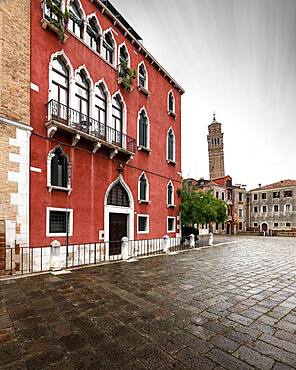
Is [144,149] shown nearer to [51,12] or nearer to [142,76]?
[142,76]

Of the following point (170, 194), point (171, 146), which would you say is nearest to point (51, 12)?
point (171, 146)

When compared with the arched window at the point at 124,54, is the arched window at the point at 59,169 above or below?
below

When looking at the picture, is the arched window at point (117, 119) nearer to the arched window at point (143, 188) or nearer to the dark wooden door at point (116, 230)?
the arched window at point (143, 188)

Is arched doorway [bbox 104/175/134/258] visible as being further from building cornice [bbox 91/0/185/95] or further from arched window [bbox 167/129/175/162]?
building cornice [bbox 91/0/185/95]

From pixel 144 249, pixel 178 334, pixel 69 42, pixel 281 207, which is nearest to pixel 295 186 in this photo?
pixel 281 207

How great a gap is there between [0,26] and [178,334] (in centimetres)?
1067

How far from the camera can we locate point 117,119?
13.2 metres

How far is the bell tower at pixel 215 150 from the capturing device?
5703 centimetres

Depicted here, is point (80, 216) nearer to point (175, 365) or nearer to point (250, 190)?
point (175, 365)

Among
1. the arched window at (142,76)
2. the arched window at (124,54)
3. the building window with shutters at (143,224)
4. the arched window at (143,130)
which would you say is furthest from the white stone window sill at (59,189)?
the arched window at (142,76)

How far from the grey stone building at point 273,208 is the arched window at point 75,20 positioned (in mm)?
36367

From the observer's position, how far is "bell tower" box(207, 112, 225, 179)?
57.0m

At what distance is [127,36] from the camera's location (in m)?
13.8

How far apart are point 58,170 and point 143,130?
686cm
